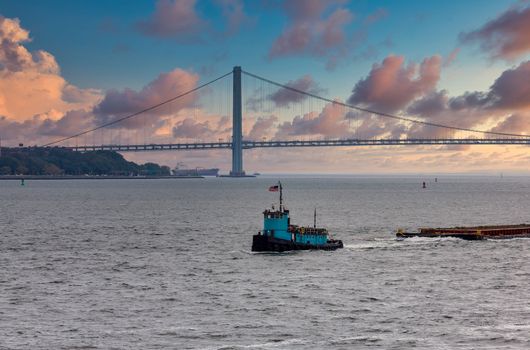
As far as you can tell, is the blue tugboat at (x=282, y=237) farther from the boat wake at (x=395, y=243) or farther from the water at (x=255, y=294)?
the boat wake at (x=395, y=243)

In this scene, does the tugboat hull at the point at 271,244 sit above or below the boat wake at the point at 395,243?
above

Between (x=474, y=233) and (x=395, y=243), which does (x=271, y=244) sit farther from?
(x=474, y=233)

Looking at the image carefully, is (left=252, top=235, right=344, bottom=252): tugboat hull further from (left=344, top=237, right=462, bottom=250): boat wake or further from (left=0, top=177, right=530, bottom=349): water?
(left=344, top=237, right=462, bottom=250): boat wake

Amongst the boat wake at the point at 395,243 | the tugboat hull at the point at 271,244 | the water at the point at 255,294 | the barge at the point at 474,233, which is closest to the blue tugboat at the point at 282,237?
the tugboat hull at the point at 271,244

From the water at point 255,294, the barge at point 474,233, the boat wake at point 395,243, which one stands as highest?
the barge at point 474,233

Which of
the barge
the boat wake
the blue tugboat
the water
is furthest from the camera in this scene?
the barge

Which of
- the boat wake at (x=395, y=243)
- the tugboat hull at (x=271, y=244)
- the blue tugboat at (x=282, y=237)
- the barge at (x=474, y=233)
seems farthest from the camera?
the barge at (x=474, y=233)

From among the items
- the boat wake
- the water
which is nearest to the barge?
the boat wake
